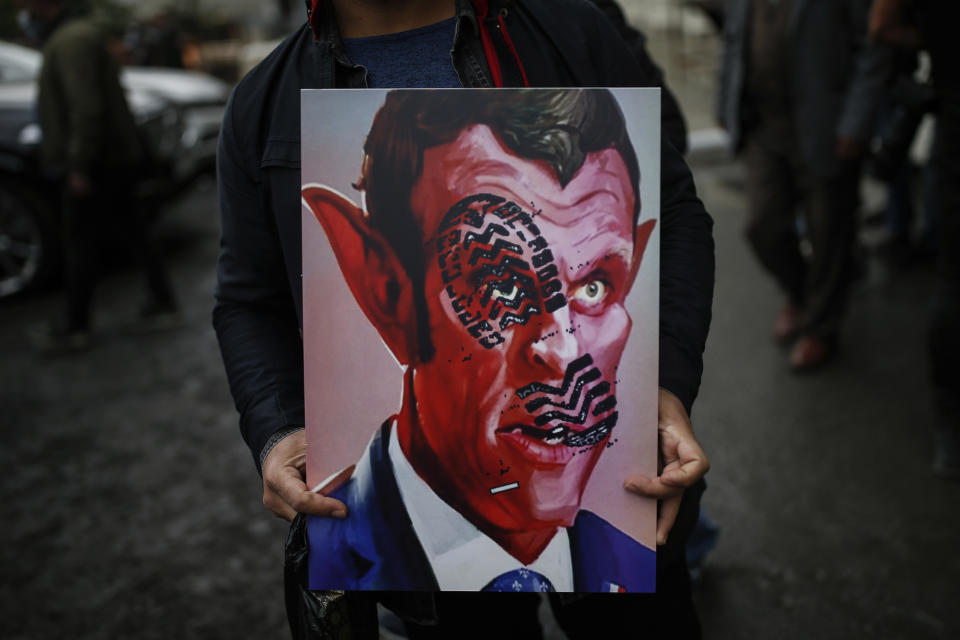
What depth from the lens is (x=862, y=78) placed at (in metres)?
3.83

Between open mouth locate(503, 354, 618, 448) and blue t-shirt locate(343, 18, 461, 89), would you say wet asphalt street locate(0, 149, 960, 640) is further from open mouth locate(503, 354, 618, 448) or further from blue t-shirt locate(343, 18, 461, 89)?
blue t-shirt locate(343, 18, 461, 89)

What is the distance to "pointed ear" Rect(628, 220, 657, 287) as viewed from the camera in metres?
1.20

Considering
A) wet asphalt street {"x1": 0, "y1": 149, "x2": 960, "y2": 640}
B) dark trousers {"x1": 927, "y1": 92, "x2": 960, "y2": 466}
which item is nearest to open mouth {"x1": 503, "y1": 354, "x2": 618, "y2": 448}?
wet asphalt street {"x1": 0, "y1": 149, "x2": 960, "y2": 640}

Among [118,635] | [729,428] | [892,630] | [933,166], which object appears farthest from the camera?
[729,428]

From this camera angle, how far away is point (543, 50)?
1399 millimetres

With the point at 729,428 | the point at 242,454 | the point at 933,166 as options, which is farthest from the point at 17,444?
the point at 933,166

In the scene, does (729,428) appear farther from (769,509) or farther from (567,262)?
(567,262)

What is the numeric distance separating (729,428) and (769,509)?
58 cm

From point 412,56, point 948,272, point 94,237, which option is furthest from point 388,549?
point 94,237

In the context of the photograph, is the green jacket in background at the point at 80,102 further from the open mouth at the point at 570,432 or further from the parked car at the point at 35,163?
the open mouth at the point at 570,432

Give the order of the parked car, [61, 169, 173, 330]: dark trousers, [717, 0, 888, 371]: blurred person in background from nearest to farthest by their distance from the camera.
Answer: [717, 0, 888, 371]: blurred person in background
[61, 169, 173, 330]: dark trousers
the parked car

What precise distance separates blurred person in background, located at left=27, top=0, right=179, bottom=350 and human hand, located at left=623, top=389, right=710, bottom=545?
4435mm

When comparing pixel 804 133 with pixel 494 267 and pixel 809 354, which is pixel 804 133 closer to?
pixel 809 354

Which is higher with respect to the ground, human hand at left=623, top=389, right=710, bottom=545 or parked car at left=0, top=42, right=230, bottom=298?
human hand at left=623, top=389, right=710, bottom=545
